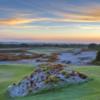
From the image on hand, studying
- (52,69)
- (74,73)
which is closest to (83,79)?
(74,73)

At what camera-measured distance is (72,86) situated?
15.9 m

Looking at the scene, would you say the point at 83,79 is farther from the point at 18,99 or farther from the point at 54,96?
the point at 18,99

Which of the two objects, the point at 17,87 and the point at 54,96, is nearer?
the point at 54,96

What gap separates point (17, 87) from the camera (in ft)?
53.4

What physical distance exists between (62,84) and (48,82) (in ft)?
2.12

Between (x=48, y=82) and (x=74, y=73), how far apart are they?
1.47 m

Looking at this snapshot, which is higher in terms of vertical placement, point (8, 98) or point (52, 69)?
point (52, 69)

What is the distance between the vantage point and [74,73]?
651 inches

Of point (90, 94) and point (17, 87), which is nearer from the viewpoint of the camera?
point (90, 94)

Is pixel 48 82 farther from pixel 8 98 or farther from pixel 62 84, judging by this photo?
pixel 8 98

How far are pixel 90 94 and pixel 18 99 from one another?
310 cm

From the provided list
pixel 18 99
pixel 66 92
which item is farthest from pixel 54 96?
pixel 18 99

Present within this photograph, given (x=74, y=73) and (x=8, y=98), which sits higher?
(x=74, y=73)

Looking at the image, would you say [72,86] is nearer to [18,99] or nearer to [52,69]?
[52,69]
